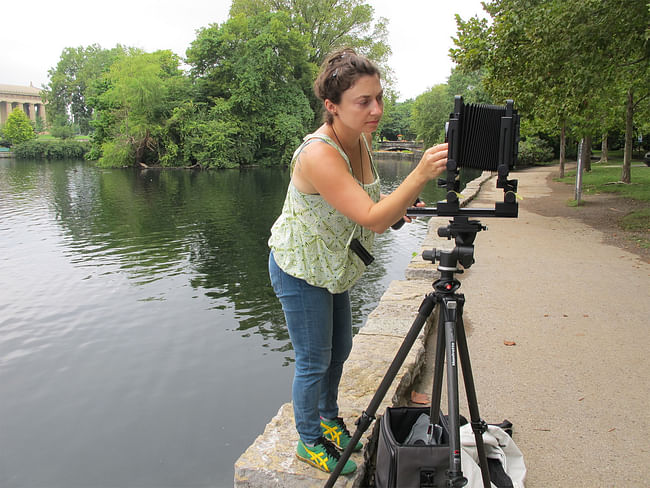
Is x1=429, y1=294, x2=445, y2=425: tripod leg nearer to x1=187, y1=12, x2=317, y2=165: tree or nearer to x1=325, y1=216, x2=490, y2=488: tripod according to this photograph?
x1=325, y1=216, x2=490, y2=488: tripod

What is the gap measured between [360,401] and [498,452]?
765mm

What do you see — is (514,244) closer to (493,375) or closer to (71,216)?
(493,375)

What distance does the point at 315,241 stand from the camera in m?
1.91

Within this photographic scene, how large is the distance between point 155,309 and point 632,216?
8.94 meters

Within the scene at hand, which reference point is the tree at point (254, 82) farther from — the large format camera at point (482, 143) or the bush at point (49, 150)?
the large format camera at point (482, 143)

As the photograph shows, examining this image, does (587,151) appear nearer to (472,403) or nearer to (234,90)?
(472,403)

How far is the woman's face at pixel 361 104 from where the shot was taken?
1.77 meters

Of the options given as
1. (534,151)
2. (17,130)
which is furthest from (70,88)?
(534,151)

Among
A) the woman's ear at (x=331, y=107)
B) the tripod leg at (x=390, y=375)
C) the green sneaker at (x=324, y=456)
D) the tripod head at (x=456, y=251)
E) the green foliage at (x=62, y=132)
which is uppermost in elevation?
the green foliage at (x=62, y=132)

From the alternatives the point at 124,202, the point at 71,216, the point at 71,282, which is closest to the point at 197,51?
the point at 124,202

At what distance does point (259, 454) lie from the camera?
2.28m

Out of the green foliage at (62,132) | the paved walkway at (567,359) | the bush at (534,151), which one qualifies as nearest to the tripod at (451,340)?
the paved walkway at (567,359)

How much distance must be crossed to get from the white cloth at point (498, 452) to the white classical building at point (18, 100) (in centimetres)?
10657

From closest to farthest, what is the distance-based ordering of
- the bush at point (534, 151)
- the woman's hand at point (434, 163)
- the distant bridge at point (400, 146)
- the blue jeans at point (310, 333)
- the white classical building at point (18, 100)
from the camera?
1. the woman's hand at point (434, 163)
2. the blue jeans at point (310, 333)
3. the bush at point (534, 151)
4. the distant bridge at point (400, 146)
5. the white classical building at point (18, 100)
